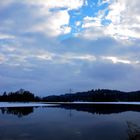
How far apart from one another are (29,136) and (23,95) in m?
156

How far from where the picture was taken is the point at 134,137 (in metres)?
26.8

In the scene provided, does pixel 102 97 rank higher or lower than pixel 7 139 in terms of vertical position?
higher

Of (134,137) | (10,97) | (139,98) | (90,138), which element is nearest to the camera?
(134,137)

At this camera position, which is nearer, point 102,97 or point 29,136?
point 29,136

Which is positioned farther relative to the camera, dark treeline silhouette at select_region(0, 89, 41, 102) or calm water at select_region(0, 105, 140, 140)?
dark treeline silhouette at select_region(0, 89, 41, 102)

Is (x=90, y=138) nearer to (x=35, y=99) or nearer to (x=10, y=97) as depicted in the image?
(x=10, y=97)

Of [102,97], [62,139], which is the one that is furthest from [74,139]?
[102,97]

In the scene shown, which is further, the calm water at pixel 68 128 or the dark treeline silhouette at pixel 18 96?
the dark treeline silhouette at pixel 18 96

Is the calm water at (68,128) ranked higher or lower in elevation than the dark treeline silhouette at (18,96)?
lower

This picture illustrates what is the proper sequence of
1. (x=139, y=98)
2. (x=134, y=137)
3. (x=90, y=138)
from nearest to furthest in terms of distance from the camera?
Answer: (x=134, y=137)
(x=90, y=138)
(x=139, y=98)

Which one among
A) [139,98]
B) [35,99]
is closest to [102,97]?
[139,98]

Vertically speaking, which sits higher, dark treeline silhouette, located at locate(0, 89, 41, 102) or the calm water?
dark treeline silhouette, located at locate(0, 89, 41, 102)

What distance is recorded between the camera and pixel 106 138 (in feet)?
96.3

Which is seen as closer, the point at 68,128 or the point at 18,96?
the point at 68,128
